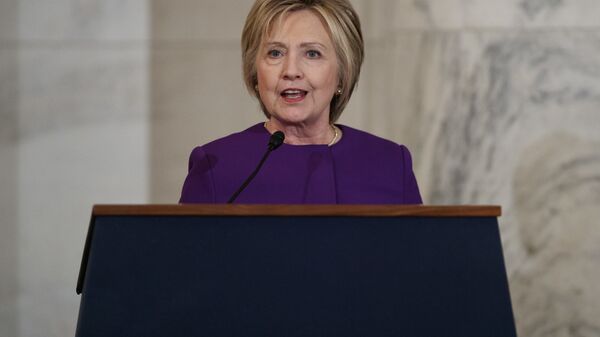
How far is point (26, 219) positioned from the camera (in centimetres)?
499

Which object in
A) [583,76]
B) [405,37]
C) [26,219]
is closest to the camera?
[583,76]

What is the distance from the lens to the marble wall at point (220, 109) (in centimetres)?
420

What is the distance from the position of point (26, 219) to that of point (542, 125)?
2.41 m

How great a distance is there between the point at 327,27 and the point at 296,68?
0.15 metres

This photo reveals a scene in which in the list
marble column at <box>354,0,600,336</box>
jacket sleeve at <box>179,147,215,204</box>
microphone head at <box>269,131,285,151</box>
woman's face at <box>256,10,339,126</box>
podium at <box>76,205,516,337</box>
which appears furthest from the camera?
marble column at <box>354,0,600,336</box>

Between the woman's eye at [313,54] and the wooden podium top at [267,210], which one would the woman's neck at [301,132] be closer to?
the woman's eye at [313,54]

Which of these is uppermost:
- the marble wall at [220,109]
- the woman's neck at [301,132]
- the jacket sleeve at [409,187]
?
the marble wall at [220,109]

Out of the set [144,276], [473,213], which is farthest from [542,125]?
[144,276]

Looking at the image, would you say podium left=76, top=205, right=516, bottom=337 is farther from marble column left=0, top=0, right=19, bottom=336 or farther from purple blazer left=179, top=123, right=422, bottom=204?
marble column left=0, top=0, right=19, bottom=336

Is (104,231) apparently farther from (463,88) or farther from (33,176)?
(33,176)

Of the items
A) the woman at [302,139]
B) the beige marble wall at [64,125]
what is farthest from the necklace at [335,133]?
the beige marble wall at [64,125]

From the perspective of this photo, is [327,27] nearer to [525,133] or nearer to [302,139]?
[302,139]

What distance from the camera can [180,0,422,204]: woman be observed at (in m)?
2.74

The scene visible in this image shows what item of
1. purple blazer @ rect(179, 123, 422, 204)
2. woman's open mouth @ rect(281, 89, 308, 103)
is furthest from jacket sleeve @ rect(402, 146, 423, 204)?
woman's open mouth @ rect(281, 89, 308, 103)
